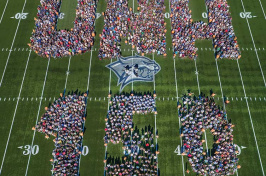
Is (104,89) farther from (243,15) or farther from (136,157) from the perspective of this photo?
(243,15)

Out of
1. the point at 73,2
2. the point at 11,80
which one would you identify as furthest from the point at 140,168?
the point at 73,2

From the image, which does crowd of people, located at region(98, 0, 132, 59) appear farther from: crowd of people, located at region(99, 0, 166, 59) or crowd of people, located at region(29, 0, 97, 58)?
crowd of people, located at region(29, 0, 97, 58)

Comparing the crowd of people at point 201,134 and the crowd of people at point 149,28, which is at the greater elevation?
the crowd of people at point 149,28

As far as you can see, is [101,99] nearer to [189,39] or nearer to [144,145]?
[144,145]

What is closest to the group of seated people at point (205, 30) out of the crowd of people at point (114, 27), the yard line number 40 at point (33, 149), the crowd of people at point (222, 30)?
the crowd of people at point (222, 30)

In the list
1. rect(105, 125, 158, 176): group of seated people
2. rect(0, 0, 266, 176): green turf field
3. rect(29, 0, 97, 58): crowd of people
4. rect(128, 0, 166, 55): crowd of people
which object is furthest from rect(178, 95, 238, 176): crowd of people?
rect(29, 0, 97, 58): crowd of people

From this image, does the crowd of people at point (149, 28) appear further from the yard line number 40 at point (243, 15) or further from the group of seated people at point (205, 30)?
the yard line number 40 at point (243, 15)
